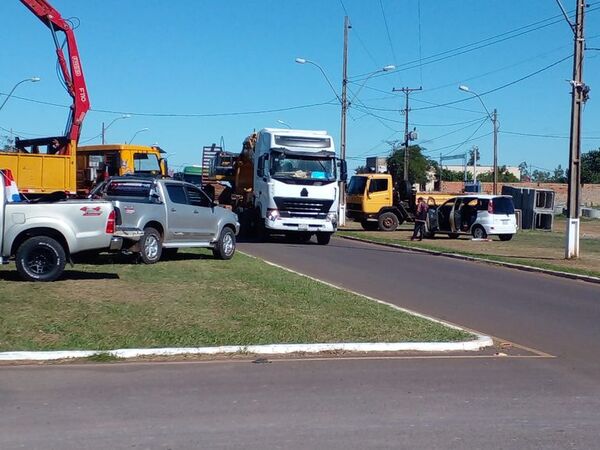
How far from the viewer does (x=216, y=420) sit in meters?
6.54

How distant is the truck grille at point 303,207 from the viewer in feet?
88.6

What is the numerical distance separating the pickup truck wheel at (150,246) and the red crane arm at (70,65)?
33.1ft

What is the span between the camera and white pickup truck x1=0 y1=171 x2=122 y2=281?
13023 millimetres

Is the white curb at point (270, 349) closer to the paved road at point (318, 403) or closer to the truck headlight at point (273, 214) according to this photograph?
the paved road at point (318, 403)

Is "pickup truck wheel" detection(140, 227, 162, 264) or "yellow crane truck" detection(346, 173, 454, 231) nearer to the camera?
"pickup truck wheel" detection(140, 227, 162, 264)

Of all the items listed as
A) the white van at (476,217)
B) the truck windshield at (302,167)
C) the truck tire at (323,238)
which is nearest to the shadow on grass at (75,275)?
the truck windshield at (302,167)

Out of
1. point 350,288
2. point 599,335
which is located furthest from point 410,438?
point 350,288

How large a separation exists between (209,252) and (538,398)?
48.6 feet

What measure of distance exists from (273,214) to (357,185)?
14.1 m

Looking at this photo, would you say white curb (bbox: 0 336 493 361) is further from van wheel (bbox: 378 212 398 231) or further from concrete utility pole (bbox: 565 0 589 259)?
van wheel (bbox: 378 212 398 231)

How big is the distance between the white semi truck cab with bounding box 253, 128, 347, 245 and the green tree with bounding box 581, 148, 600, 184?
95891 millimetres

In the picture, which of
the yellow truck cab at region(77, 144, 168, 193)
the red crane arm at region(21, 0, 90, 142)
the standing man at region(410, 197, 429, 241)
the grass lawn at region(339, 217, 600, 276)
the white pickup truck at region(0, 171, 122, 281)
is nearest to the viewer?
the white pickup truck at region(0, 171, 122, 281)

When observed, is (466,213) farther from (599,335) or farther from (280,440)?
(280,440)

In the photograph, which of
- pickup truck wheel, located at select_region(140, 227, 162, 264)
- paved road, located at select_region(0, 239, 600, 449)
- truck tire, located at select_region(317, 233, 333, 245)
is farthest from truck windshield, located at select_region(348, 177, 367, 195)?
paved road, located at select_region(0, 239, 600, 449)
